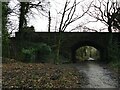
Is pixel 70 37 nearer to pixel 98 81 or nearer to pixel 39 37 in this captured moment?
pixel 39 37

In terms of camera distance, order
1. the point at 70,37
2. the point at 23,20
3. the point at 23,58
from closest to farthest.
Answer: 1. the point at 23,58
2. the point at 23,20
3. the point at 70,37

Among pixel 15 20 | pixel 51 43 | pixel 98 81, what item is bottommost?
pixel 98 81

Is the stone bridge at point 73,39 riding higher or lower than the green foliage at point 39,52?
higher

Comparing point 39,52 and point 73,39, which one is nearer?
point 39,52

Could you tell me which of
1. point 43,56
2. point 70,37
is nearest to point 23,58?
point 43,56

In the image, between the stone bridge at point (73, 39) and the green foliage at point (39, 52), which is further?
the stone bridge at point (73, 39)

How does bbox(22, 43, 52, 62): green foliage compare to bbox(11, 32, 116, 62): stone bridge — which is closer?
bbox(22, 43, 52, 62): green foliage

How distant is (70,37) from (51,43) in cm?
212

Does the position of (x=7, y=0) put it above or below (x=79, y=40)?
above

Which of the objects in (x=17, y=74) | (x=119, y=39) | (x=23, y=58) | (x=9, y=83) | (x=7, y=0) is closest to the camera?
(x=9, y=83)

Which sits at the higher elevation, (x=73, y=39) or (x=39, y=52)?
(x=73, y=39)

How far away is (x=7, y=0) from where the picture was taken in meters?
16.8

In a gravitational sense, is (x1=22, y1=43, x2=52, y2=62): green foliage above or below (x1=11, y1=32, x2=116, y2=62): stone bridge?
below

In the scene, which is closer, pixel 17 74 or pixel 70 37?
pixel 17 74
